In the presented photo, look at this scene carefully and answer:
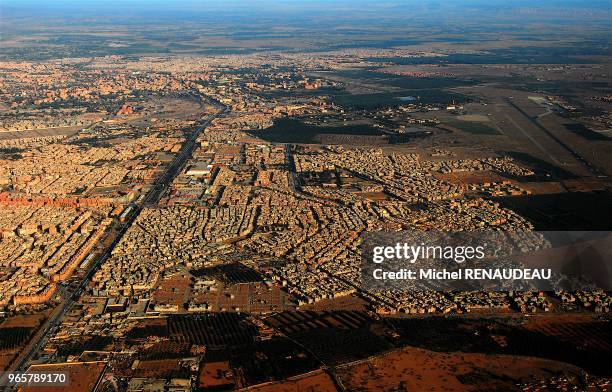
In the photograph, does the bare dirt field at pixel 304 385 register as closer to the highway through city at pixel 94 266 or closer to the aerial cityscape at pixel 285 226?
the aerial cityscape at pixel 285 226

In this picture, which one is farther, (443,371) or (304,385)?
(443,371)

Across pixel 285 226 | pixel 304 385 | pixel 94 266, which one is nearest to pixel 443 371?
pixel 304 385

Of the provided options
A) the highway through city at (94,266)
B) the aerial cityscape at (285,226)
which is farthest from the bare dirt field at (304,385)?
the highway through city at (94,266)

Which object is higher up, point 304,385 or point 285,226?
point 285,226

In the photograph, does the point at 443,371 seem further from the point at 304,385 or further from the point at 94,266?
the point at 94,266

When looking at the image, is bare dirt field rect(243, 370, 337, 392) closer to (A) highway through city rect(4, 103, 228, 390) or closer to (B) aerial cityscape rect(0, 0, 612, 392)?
(B) aerial cityscape rect(0, 0, 612, 392)

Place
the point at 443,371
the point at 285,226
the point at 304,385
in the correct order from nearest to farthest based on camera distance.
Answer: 1. the point at 304,385
2. the point at 443,371
3. the point at 285,226
